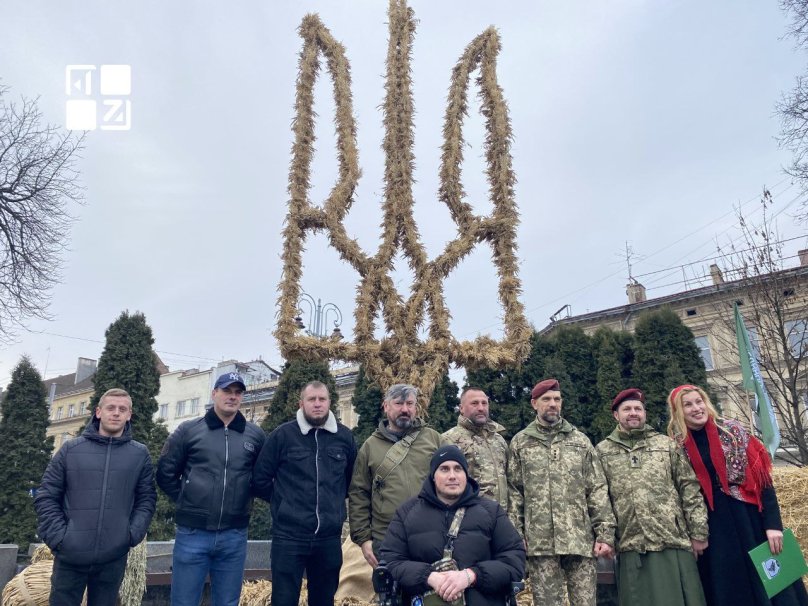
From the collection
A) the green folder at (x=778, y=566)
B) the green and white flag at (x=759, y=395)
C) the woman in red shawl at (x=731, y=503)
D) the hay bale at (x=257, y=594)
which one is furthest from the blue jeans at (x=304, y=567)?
the green and white flag at (x=759, y=395)

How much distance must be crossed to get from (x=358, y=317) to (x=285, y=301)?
2.35 feet

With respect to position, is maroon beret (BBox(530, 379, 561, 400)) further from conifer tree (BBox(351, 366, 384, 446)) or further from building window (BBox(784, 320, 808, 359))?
conifer tree (BBox(351, 366, 384, 446))

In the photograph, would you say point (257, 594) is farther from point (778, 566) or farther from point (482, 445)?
point (778, 566)

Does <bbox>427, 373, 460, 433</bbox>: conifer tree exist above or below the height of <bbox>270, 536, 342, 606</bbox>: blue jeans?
above

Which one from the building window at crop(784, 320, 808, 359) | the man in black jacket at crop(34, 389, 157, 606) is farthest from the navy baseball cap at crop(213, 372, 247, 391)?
the building window at crop(784, 320, 808, 359)

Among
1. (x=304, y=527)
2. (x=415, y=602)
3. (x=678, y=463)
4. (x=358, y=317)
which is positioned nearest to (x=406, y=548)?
(x=415, y=602)

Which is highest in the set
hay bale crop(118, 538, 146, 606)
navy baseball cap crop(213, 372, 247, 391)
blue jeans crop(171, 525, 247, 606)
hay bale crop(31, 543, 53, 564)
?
navy baseball cap crop(213, 372, 247, 391)

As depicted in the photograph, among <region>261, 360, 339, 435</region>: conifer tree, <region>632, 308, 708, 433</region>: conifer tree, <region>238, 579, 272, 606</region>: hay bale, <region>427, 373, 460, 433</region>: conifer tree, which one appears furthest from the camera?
<region>261, 360, 339, 435</region>: conifer tree

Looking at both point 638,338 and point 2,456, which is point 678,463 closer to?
point 638,338

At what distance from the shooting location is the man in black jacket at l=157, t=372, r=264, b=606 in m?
3.38

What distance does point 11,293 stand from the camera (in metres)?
12.0

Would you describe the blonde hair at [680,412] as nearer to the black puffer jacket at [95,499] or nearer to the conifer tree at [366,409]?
the black puffer jacket at [95,499]

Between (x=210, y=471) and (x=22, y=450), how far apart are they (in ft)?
46.8

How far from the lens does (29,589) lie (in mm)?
4293
